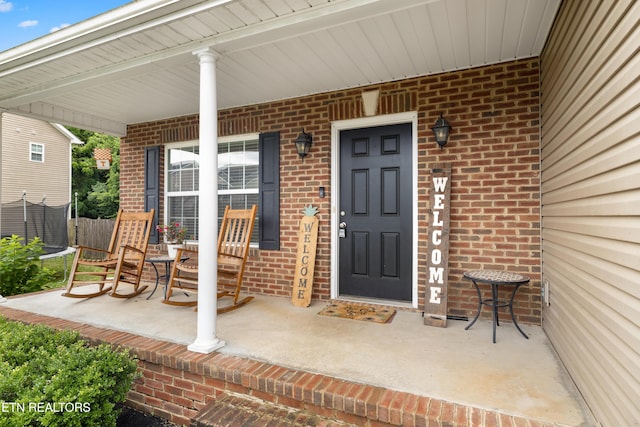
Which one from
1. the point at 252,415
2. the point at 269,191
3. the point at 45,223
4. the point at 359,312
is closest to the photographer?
the point at 252,415

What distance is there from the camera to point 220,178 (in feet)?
14.9

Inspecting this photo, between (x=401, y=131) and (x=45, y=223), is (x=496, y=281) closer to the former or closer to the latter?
(x=401, y=131)

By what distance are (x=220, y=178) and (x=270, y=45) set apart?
221cm

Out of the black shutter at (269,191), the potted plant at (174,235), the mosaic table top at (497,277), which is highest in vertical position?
the black shutter at (269,191)

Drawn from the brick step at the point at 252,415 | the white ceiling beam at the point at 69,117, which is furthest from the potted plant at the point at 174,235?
the brick step at the point at 252,415

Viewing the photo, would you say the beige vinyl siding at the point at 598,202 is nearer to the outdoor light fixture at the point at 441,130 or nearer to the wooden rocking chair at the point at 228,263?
the outdoor light fixture at the point at 441,130

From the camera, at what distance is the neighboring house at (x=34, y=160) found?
11.6 m

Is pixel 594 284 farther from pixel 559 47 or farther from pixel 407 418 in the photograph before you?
pixel 559 47

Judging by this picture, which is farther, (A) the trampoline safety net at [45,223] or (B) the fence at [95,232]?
→ (B) the fence at [95,232]

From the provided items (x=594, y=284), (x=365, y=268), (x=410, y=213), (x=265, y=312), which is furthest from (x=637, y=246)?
(x=265, y=312)

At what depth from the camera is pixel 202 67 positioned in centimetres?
248

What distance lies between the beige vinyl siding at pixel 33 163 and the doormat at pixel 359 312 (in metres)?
13.1

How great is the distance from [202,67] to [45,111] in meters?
3.13

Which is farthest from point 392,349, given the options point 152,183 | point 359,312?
point 152,183
